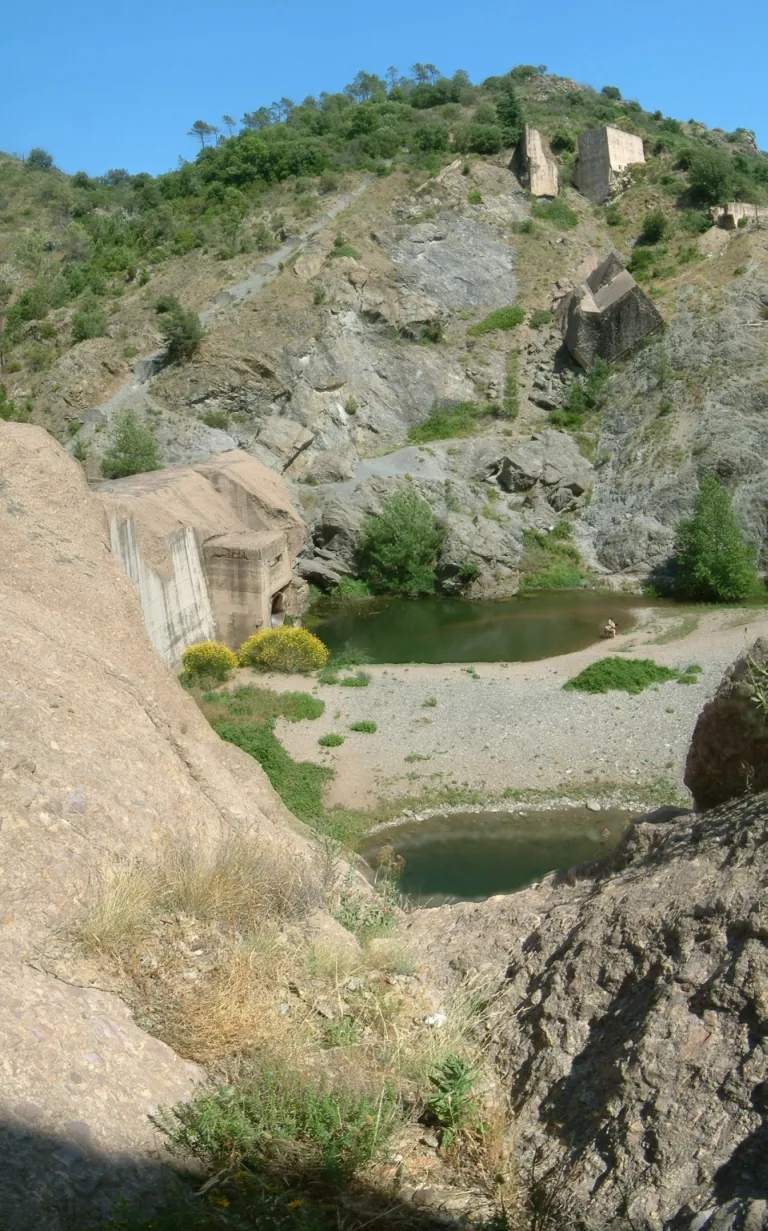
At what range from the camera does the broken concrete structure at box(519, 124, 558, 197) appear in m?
53.7

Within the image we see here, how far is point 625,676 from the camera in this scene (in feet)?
71.8

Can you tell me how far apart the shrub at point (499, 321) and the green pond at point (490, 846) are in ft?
110

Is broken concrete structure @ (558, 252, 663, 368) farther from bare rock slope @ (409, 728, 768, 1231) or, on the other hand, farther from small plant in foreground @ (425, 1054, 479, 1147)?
small plant in foreground @ (425, 1054, 479, 1147)

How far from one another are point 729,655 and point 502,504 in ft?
53.3

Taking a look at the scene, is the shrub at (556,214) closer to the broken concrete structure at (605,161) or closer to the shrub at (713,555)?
the broken concrete structure at (605,161)

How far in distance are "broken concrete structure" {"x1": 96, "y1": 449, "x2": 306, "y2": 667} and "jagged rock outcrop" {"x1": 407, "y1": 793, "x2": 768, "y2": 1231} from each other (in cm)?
1552

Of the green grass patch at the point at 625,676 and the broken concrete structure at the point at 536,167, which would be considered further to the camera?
the broken concrete structure at the point at 536,167

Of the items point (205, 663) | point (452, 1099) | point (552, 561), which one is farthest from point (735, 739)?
point (552, 561)

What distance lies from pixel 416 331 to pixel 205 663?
27.5m

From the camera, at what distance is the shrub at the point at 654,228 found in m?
49.5

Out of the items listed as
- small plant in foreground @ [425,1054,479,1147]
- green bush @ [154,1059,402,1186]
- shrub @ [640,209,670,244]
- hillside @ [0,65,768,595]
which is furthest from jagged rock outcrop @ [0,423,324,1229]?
shrub @ [640,209,670,244]

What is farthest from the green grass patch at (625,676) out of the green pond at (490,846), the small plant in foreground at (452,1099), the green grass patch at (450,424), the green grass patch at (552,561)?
the green grass patch at (450,424)

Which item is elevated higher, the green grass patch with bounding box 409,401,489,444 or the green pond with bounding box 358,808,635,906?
the green grass patch with bounding box 409,401,489,444

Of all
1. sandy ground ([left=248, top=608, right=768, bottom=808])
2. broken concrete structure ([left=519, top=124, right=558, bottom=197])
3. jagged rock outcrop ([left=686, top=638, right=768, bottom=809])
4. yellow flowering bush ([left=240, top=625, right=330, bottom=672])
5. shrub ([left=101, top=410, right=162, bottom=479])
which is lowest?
sandy ground ([left=248, top=608, right=768, bottom=808])
